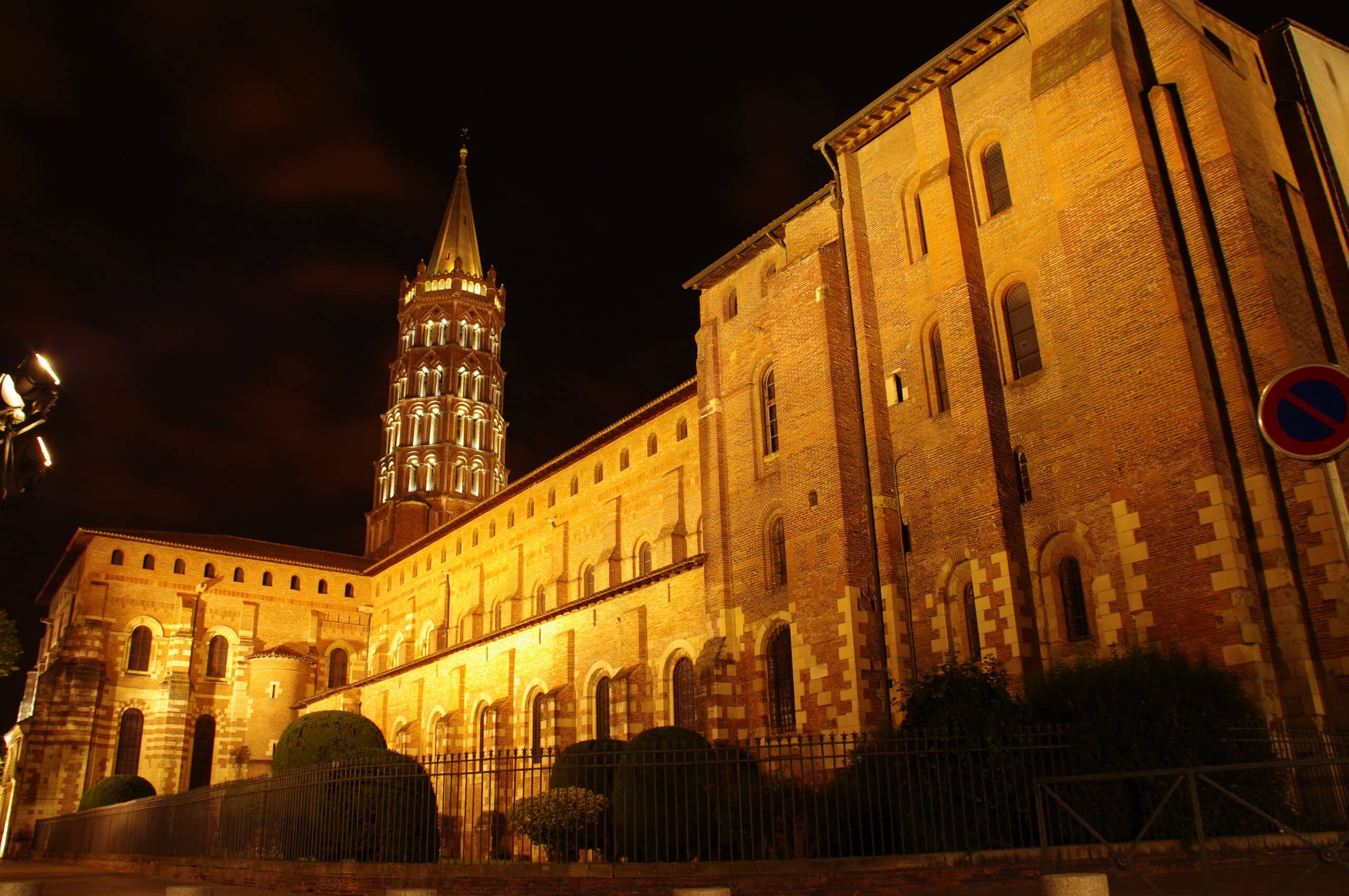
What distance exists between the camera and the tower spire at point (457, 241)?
73250 mm

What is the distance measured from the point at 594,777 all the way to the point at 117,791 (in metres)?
30.8

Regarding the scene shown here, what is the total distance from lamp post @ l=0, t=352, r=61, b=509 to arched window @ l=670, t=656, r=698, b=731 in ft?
56.9

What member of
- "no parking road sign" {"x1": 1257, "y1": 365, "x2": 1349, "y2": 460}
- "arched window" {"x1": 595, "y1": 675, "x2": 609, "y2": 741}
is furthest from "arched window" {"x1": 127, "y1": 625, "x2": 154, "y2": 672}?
"no parking road sign" {"x1": 1257, "y1": 365, "x2": 1349, "y2": 460}

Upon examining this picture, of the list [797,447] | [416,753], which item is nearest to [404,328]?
[416,753]

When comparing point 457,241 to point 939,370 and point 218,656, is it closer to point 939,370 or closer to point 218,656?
point 218,656

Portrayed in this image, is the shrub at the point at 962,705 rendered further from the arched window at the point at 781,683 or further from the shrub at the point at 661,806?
the arched window at the point at 781,683

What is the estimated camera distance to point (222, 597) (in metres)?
48.1

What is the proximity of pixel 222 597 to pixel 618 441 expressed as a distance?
2634cm

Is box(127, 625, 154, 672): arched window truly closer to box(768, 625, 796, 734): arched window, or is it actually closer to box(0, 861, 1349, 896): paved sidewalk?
box(0, 861, 1349, 896): paved sidewalk

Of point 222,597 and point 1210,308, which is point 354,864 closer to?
point 1210,308

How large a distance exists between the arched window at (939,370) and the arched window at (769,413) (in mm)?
4240

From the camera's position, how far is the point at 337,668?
50344 mm

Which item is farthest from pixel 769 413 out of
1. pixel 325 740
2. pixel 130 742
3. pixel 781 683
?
pixel 130 742

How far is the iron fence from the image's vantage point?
11.9 meters
